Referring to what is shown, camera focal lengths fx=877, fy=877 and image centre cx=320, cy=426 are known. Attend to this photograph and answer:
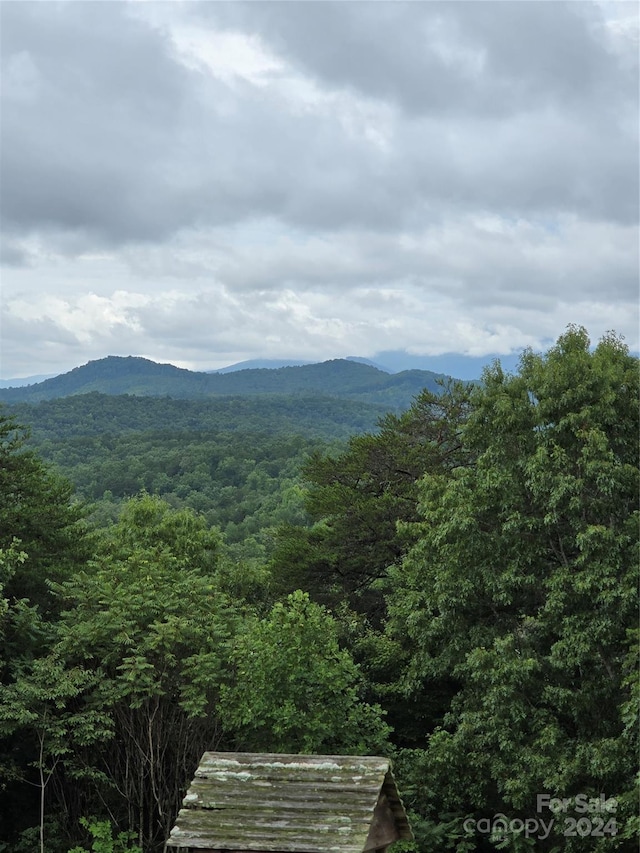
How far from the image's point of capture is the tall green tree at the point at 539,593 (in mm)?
17109

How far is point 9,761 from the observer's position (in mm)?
20250

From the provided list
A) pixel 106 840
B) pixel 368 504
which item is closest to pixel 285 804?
pixel 106 840

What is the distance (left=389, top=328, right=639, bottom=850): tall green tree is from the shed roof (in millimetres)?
6266

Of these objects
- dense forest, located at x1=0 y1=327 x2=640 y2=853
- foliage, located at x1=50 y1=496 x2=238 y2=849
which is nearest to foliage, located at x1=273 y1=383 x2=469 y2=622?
dense forest, located at x1=0 y1=327 x2=640 y2=853

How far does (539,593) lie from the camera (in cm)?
1944

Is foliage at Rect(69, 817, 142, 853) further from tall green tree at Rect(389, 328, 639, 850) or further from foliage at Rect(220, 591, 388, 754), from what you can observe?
tall green tree at Rect(389, 328, 639, 850)

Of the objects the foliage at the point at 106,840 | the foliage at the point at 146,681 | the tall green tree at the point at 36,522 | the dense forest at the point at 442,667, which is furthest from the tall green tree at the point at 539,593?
the tall green tree at the point at 36,522

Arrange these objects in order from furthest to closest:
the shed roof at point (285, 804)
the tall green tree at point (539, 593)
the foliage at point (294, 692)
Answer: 1. the foliage at point (294, 692)
2. the tall green tree at point (539, 593)
3. the shed roof at point (285, 804)

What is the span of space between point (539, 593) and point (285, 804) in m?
9.82

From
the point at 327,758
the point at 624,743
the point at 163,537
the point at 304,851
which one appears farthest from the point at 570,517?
the point at 163,537

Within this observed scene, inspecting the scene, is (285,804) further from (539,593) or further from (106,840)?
(106,840)

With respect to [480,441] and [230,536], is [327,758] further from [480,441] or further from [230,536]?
[230,536]

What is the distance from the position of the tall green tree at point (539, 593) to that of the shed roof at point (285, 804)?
6266mm

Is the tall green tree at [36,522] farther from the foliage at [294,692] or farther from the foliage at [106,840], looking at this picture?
the foliage at [294,692]
